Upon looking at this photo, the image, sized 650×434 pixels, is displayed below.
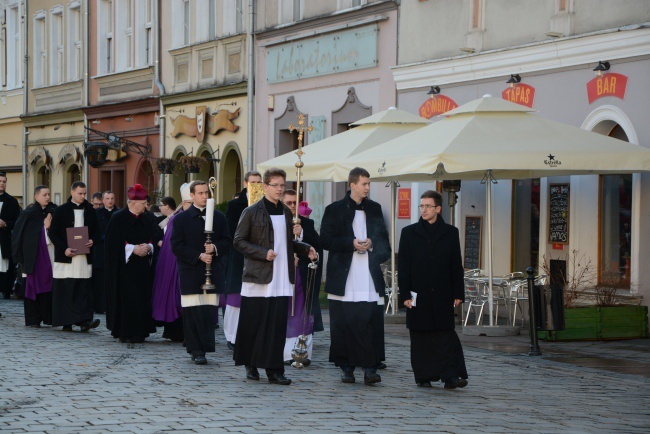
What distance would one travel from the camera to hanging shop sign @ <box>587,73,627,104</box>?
58.5ft

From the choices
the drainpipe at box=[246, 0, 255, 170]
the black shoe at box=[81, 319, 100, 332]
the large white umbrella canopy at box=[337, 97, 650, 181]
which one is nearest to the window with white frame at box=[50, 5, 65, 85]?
the drainpipe at box=[246, 0, 255, 170]

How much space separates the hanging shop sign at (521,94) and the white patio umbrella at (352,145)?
166 centimetres

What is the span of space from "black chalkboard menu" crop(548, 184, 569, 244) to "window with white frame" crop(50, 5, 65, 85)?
23.9 m

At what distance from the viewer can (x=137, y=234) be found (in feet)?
52.9

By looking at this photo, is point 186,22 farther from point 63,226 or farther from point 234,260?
point 234,260

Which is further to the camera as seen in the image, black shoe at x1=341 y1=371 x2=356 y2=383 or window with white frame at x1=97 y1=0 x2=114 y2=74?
window with white frame at x1=97 y1=0 x2=114 y2=74

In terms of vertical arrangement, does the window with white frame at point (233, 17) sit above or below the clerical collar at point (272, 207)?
above

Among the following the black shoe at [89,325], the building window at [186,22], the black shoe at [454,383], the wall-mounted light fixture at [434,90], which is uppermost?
the building window at [186,22]

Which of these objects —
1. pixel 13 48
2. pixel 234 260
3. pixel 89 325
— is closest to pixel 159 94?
pixel 13 48

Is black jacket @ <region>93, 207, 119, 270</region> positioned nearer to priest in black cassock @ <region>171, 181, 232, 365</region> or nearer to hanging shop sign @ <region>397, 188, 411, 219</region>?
priest in black cassock @ <region>171, 181, 232, 365</region>

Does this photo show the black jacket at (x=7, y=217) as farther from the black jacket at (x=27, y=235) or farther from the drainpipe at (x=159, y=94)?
the drainpipe at (x=159, y=94)

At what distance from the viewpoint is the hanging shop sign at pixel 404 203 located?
931 inches

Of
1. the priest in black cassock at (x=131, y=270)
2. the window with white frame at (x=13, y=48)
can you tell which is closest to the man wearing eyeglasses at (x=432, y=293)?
the priest in black cassock at (x=131, y=270)

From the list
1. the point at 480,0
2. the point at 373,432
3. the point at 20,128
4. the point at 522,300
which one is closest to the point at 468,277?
the point at 522,300
